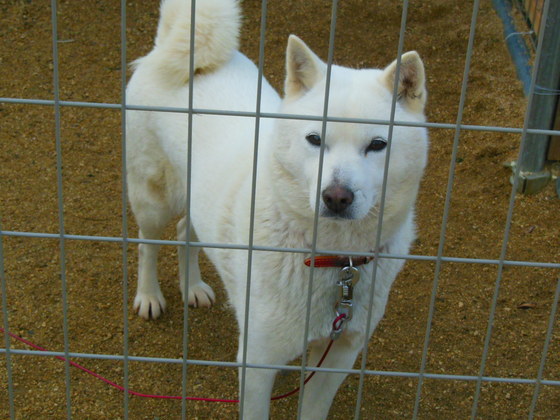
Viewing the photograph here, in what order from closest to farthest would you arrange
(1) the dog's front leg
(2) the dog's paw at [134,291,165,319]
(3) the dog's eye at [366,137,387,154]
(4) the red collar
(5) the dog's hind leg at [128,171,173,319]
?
(3) the dog's eye at [366,137,387,154], (4) the red collar, (1) the dog's front leg, (5) the dog's hind leg at [128,171,173,319], (2) the dog's paw at [134,291,165,319]

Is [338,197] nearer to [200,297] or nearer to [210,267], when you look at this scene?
[200,297]

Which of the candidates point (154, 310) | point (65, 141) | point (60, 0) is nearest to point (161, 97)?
point (154, 310)

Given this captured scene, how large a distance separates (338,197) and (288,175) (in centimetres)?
34

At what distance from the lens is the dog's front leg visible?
2820mm

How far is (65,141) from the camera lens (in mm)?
5176

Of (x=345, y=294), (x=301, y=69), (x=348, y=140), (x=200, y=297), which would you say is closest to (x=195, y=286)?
(x=200, y=297)

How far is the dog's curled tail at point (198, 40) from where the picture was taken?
326cm

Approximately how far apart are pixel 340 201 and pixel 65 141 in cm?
339

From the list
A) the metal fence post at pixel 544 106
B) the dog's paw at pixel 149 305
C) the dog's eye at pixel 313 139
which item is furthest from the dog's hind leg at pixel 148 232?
the metal fence post at pixel 544 106

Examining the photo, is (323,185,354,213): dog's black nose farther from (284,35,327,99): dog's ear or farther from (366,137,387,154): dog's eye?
(284,35,327,99): dog's ear

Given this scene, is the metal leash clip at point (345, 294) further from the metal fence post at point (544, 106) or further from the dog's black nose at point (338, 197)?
the metal fence post at point (544, 106)

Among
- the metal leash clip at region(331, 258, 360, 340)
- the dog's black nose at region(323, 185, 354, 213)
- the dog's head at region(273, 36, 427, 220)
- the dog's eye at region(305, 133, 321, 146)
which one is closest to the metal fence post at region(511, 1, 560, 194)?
the dog's head at region(273, 36, 427, 220)

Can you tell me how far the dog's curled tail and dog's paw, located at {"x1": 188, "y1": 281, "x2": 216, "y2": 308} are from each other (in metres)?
1.12

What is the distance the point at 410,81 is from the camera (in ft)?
8.20
